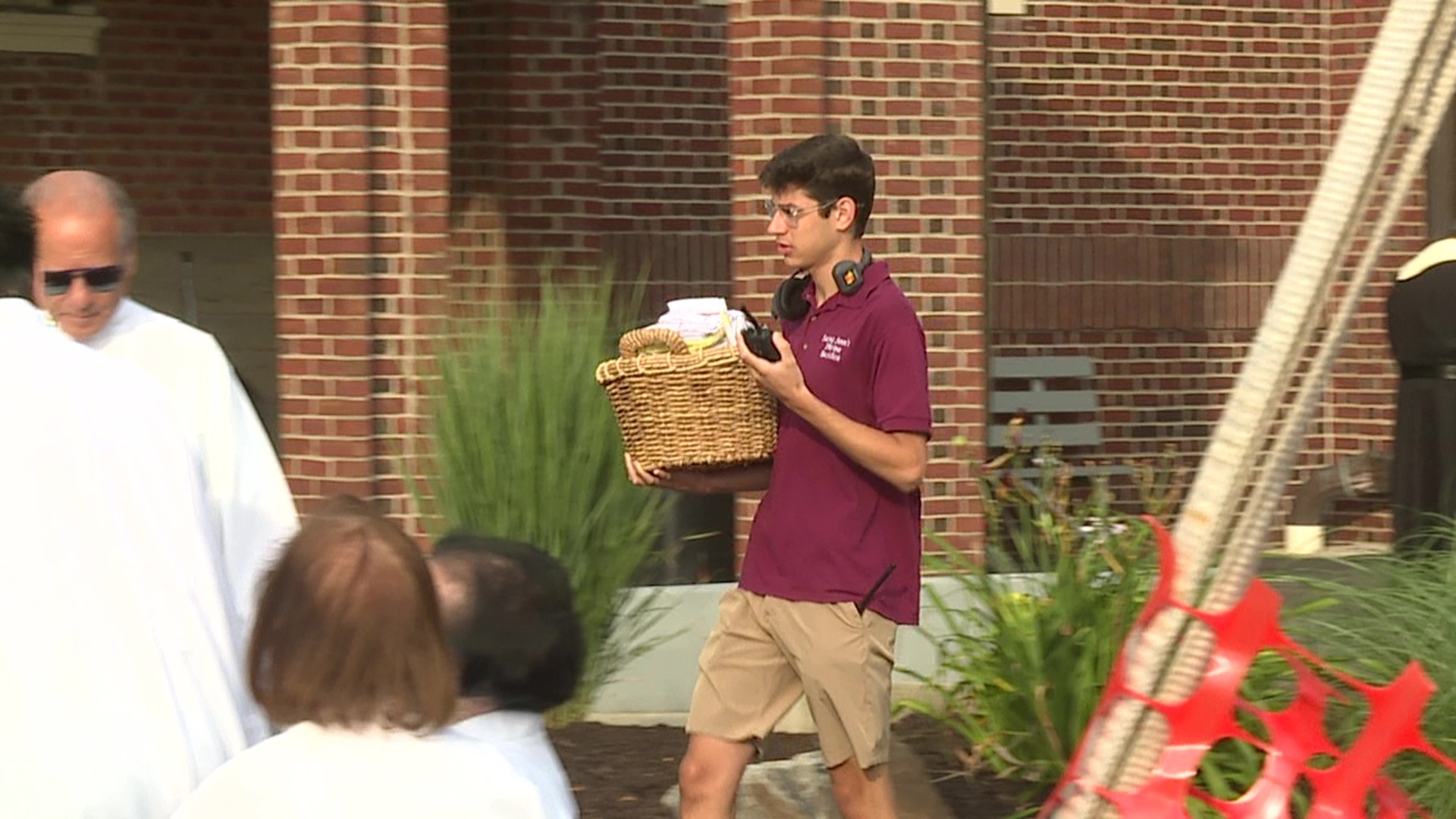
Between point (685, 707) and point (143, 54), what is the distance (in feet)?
18.1

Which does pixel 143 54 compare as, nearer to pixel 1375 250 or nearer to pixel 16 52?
pixel 16 52

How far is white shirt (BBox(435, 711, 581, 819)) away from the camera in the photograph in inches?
108

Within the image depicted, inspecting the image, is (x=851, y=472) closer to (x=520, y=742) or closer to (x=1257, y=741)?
(x=1257, y=741)

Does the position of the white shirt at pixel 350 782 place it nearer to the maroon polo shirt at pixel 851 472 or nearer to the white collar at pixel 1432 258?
the maroon polo shirt at pixel 851 472

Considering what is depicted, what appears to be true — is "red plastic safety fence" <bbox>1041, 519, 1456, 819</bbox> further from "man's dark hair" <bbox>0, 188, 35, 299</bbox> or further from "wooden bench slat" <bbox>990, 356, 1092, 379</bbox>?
"wooden bench slat" <bbox>990, 356, 1092, 379</bbox>

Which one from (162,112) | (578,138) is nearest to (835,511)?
(578,138)

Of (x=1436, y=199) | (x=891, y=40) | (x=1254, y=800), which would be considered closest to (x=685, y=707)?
(x=891, y=40)

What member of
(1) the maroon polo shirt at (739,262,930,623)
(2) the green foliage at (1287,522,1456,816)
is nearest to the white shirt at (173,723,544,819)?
(1) the maroon polo shirt at (739,262,930,623)

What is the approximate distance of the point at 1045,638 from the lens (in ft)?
20.5

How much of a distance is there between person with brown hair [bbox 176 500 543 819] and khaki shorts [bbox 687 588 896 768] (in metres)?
2.23

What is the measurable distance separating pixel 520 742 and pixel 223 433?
1.47 metres

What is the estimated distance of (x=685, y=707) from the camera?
316 inches

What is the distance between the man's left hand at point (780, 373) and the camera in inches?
184

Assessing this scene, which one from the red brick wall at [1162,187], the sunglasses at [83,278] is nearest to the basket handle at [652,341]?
the sunglasses at [83,278]
